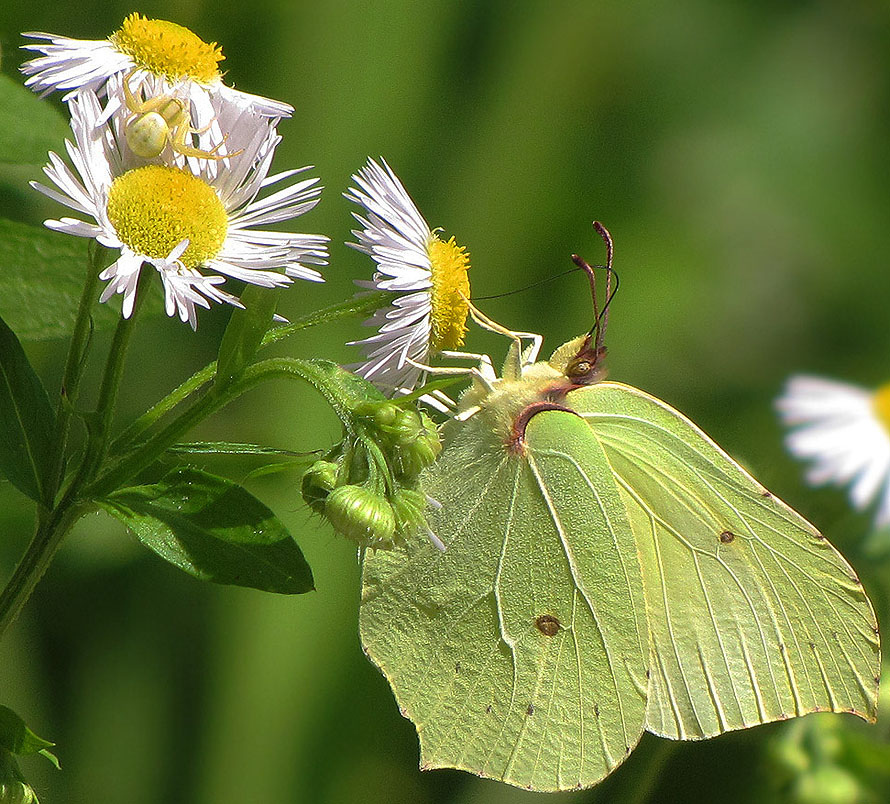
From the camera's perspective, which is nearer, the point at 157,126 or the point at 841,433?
the point at 157,126

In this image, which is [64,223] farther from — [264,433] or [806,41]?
[806,41]

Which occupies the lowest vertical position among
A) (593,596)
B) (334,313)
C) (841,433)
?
(841,433)

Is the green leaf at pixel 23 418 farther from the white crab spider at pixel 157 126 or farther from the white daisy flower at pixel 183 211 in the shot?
the white crab spider at pixel 157 126

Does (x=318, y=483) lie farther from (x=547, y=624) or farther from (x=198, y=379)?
(x=547, y=624)

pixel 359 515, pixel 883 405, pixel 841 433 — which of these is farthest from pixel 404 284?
pixel 883 405

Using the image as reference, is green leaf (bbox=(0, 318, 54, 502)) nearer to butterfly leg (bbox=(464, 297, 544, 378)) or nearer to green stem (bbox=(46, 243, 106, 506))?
green stem (bbox=(46, 243, 106, 506))
